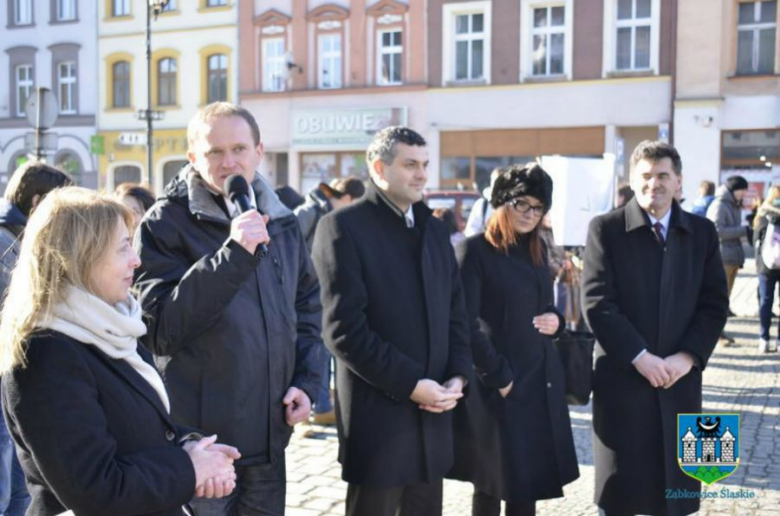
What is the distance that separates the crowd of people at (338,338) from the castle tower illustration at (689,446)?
0.11 metres

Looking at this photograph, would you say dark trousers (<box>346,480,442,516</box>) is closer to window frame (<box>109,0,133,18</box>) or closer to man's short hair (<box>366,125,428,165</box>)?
man's short hair (<box>366,125,428,165</box>)

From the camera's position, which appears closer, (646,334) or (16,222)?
(646,334)

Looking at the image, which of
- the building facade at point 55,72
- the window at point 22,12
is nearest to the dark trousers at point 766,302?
the building facade at point 55,72

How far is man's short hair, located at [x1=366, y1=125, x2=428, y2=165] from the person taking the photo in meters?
3.58

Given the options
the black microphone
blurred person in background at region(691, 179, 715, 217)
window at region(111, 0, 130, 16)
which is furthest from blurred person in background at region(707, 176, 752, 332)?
window at region(111, 0, 130, 16)

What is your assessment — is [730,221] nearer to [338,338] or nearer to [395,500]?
[395,500]

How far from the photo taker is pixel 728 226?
10883 millimetres

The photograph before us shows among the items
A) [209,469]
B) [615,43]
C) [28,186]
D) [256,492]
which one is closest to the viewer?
[209,469]

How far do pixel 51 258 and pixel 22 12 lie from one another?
33.2 meters

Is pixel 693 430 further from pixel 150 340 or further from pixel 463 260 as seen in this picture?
pixel 150 340

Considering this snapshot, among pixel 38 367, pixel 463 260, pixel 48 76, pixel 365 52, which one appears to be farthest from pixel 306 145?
pixel 38 367

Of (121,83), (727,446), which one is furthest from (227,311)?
(121,83)

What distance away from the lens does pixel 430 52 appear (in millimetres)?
25469

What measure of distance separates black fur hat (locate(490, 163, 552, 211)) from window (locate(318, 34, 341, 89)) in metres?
23.3
